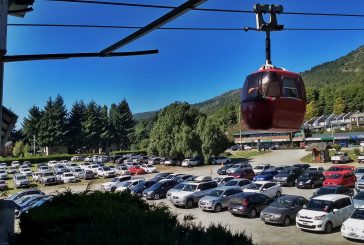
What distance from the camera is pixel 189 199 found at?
3033cm

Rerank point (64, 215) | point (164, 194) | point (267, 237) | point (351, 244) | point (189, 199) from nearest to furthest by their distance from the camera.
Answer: point (64, 215)
point (351, 244)
point (267, 237)
point (189, 199)
point (164, 194)

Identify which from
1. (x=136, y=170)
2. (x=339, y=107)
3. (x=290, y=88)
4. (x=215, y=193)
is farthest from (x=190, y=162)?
(x=339, y=107)

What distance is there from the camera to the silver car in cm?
2768

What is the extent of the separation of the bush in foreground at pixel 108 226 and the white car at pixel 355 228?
12.8 m

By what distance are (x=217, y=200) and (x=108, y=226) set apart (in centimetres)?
2225

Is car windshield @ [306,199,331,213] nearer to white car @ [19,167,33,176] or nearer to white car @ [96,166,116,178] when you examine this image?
white car @ [96,166,116,178]

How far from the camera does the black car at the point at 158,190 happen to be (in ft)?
116

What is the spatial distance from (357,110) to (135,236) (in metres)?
166

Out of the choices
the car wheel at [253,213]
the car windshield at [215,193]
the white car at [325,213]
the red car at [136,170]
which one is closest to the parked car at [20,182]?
the red car at [136,170]

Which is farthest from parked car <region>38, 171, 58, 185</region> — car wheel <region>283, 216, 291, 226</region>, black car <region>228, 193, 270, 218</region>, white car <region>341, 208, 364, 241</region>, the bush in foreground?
the bush in foreground

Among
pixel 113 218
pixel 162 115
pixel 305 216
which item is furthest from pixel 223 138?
pixel 113 218

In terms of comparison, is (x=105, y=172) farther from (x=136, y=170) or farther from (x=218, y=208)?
(x=218, y=208)

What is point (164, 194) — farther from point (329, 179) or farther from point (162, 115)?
point (162, 115)

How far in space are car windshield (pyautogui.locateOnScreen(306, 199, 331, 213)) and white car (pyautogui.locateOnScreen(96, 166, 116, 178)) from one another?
38808mm
